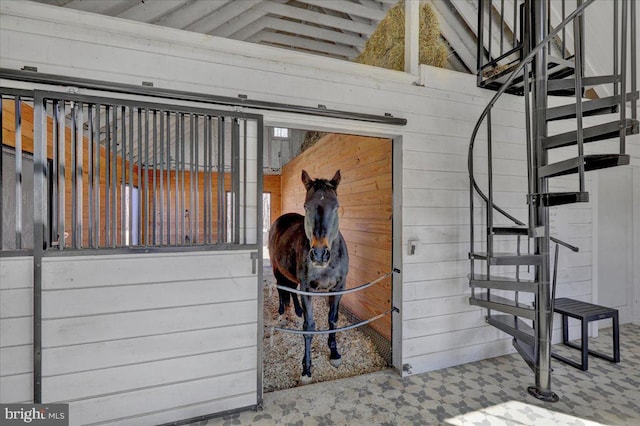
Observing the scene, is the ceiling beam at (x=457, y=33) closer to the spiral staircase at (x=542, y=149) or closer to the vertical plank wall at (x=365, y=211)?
the spiral staircase at (x=542, y=149)

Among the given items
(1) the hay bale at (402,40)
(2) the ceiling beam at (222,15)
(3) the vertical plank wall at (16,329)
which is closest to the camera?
(3) the vertical plank wall at (16,329)

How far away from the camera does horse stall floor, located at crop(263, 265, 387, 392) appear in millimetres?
2564

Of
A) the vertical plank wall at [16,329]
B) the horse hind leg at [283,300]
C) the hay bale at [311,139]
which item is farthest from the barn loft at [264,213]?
the hay bale at [311,139]

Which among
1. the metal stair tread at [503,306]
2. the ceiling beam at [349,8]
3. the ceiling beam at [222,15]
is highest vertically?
the ceiling beam at [349,8]

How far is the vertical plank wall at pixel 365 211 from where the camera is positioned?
2957 mm

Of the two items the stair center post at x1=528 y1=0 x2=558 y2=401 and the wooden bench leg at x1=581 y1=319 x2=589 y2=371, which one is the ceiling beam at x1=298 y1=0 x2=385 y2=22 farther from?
the wooden bench leg at x1=581 y1=319 x2=589 y2=371

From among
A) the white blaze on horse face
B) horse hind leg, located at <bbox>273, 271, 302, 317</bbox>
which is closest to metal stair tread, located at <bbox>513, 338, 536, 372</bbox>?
the white blaze on horse face

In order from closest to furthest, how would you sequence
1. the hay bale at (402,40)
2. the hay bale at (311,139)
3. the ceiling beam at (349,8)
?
the hay bale at (402,40)
the ceiling beam at (349,8)
the hay bale at (311,139)

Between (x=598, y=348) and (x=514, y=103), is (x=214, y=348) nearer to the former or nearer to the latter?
(x=514, y=103)

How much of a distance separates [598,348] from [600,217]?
5.37ft

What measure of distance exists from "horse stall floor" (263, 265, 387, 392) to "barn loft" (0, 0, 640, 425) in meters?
0.07

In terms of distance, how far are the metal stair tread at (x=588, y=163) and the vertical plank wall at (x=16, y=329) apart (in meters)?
3.35

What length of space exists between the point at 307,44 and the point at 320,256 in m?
3.42

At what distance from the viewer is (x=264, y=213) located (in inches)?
92.5
